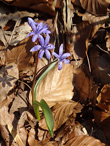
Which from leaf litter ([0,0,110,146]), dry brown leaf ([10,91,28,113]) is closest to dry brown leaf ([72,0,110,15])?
leaf litter ([0,0,110,146])

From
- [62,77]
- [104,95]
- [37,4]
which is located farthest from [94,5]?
[104,95]

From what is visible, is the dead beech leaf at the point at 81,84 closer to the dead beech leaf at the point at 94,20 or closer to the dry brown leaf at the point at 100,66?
the dry brown leaf at the point at 100,66

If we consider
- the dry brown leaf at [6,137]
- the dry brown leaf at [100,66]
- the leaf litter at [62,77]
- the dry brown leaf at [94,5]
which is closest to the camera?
the dry brown leaf at [6,137]

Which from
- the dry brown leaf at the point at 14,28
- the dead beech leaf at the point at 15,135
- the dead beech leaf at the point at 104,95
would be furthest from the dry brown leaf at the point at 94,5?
the dead beech leaf at the point at 15,135

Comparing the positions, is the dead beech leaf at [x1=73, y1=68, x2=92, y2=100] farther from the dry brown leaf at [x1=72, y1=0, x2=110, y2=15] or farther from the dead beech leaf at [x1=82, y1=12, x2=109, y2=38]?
the dry brown leaf at [x1=72, y1=0, x2=110, y2=15]

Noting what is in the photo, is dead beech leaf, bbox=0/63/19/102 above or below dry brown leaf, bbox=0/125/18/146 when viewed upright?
above

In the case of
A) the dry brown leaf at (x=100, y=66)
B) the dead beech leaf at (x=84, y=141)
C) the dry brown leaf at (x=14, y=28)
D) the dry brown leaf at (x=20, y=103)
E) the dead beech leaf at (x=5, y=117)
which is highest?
the dry brown leaf at (x=14, y=28)

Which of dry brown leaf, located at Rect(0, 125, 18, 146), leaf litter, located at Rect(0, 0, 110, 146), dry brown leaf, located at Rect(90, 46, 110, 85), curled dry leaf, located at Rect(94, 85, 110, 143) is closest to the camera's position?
dry brown leaf, located at Rect(0, 125, 18, 146)
